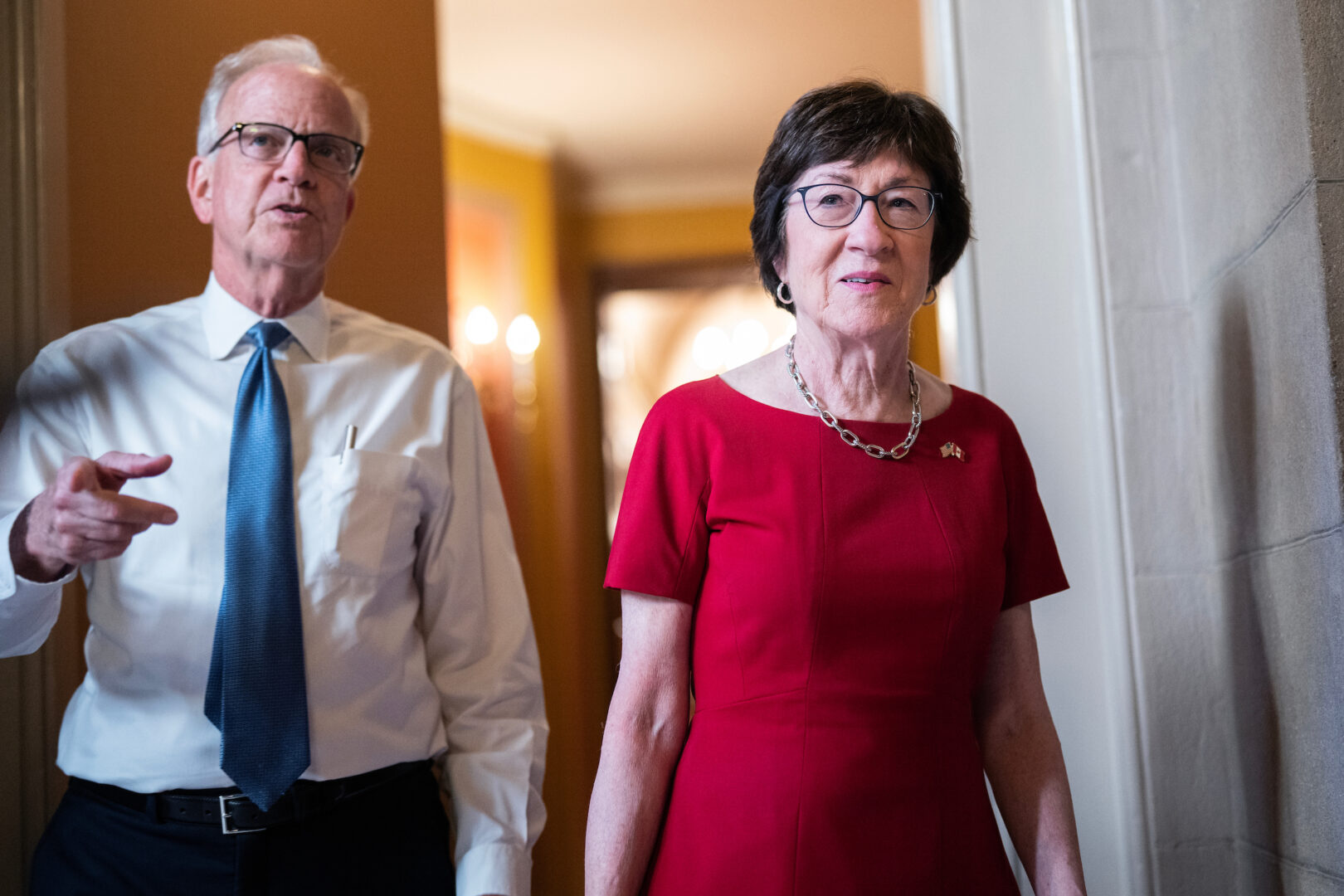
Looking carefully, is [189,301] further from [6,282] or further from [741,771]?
[741,771]

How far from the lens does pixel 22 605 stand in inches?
56.7

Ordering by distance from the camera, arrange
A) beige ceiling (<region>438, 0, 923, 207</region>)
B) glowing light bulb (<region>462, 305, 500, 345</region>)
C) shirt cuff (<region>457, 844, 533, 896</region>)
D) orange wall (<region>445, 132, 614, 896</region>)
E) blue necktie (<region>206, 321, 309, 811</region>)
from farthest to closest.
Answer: orange wall (<region>445, 132, 614, 896</region>), glowing light bulb (<region>462, 305, 500, 345</region>), beige ceiling (<region>438, 0, 923, 207</region>), shirt cuff (<region>457, 844, 533, 896</region>), blue necktie (<region>206, 321, 309, 811</region>)

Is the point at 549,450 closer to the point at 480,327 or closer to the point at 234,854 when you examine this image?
the point at 480,327

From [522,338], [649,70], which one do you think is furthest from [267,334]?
[649,70]

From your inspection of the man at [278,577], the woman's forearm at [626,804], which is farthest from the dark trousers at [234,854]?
the woman's forearm at [626,804]

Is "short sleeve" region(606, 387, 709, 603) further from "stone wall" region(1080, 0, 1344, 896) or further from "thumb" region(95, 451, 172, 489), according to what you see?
"stone wall" region(1080, 0, 1344, 896)

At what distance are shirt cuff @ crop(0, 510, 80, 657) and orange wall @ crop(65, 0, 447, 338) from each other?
580 millimetres

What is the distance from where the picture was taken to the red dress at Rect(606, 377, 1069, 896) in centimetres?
120

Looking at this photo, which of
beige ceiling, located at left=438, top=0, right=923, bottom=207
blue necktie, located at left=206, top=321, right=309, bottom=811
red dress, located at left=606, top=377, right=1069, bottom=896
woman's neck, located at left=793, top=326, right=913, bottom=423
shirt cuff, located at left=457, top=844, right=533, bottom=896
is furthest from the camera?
beige ceiling, located at left=438, top=0, right=923, bottom=207

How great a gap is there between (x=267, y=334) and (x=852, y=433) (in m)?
0.85

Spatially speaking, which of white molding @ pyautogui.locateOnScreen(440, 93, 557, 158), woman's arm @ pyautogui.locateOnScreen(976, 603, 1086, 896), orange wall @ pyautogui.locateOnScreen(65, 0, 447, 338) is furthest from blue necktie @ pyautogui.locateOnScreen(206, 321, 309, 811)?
white molding @ pyautogui.locateOnScreen(440, 93, 557, 158)

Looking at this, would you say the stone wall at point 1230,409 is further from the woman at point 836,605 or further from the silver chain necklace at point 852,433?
the silver chain necklace at point 852,433

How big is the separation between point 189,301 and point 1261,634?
60.0 inches

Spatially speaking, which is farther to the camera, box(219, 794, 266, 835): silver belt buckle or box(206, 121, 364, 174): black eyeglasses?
box(206, 121, 364, 174): black eyeglasses
